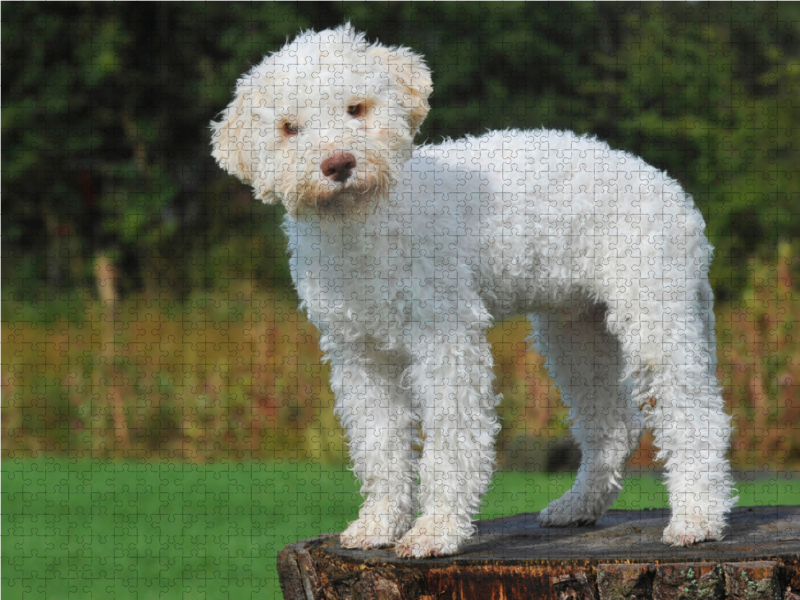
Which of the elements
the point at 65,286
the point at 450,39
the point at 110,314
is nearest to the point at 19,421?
the point at 110,314

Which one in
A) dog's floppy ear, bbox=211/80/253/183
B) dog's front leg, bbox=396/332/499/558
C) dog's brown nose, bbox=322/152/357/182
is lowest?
dog's front leg, bbox=396/332/499/558

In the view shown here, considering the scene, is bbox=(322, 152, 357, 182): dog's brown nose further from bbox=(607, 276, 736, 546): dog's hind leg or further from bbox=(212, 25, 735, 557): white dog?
bbox=(607, 276, 736, 546): dog's hind leg

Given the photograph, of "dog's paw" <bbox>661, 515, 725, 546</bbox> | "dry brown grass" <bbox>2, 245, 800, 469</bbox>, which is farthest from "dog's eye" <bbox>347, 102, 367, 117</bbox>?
"dry brown grass" <bbox>2, 245, 800, 469</bbox>

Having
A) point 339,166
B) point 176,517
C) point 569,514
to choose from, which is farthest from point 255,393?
point 339,166

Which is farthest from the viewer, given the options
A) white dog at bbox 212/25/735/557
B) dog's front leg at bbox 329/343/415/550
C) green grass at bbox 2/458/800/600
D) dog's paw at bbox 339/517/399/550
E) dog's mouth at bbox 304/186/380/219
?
green grass at bbox 2/458/800/600

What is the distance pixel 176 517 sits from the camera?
8.82m

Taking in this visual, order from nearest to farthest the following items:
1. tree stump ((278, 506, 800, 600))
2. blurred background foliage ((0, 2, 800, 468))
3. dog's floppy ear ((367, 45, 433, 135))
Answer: tree stump ((278, 506, 800, 600)) < dog's floppy ear ((367, 45, 433, 135)) < blurred background foliage ((0, 2, 800, 468))

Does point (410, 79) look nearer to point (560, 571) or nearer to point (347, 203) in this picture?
point (347, 203)

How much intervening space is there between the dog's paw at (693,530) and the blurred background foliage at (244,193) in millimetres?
5293

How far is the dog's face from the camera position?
377cm

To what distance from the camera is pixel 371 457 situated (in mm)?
4500

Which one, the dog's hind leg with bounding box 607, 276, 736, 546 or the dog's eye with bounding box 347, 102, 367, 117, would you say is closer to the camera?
the dog's eye with bounding box 347, 102, 367, 117

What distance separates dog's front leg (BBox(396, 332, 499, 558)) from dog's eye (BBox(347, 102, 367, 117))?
0.99m

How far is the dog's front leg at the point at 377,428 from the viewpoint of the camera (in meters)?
4.46
